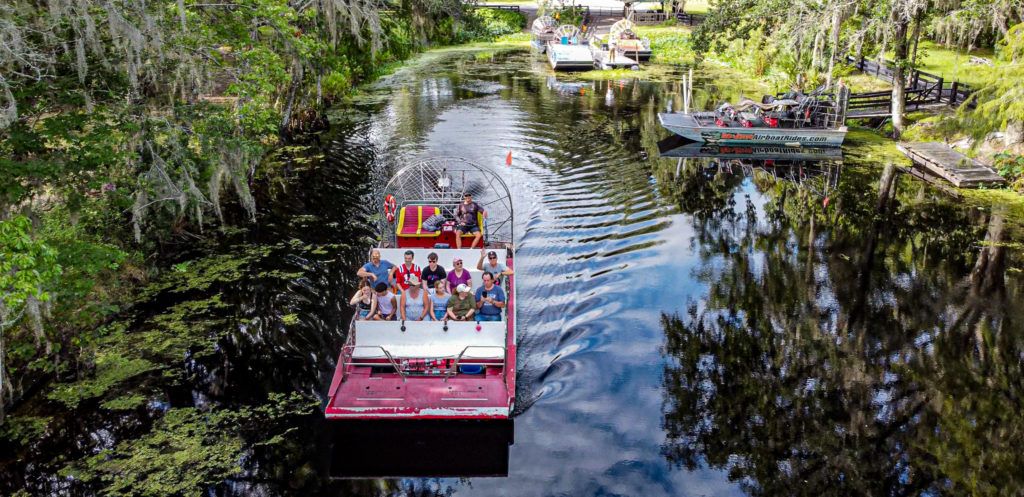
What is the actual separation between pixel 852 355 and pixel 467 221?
8236 millimetres

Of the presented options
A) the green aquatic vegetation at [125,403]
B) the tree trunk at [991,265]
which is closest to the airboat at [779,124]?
the tree trunk at [991,265]

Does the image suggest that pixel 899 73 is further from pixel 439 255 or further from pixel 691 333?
pixel 439 255

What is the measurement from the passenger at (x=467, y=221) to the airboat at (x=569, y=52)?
30.5 m

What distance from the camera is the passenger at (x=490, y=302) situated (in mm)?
13398

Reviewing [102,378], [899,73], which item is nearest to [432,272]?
[102,378]

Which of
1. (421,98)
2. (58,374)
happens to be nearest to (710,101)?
(421,98)

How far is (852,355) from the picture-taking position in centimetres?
1400

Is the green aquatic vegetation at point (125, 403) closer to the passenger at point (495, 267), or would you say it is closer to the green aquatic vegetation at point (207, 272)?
the green aquatic vegetation at point (207, 272)

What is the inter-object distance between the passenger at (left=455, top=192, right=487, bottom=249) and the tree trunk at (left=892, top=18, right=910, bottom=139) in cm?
1781

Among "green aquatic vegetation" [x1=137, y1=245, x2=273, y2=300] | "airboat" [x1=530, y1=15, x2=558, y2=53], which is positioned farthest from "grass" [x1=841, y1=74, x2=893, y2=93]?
"green aquatic vegetation" [x1=137, y1=245, x2=273, y2=300]

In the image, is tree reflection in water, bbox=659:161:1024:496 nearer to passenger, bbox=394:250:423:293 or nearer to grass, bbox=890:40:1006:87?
passenger, bbox=394:250:423:293

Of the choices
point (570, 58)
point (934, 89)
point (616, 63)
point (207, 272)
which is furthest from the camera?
point (616, 63)

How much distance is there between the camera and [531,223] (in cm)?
2061

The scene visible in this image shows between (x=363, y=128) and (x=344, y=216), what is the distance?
34.3 ft
